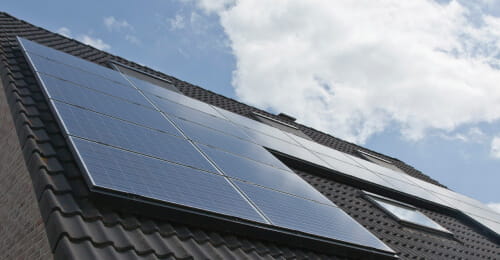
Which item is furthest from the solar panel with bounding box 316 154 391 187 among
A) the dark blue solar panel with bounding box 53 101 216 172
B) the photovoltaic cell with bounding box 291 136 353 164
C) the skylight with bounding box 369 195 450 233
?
the dark blue solar panel with bounding box 53 101 216 172

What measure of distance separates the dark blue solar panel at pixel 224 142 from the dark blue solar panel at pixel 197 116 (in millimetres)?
273

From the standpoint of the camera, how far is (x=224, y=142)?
6172 millimetres

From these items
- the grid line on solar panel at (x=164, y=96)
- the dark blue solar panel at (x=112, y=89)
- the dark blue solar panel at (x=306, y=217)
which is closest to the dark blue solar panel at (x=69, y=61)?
the grid line on solar panel at (x=164, y=96)

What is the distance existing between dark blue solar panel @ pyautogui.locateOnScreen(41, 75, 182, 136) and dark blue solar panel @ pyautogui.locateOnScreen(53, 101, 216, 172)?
0.21 meters

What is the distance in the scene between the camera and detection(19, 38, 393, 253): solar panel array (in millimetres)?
3801

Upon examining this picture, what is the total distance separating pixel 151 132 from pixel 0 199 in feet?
5.20

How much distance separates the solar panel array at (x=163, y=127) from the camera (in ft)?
14.6

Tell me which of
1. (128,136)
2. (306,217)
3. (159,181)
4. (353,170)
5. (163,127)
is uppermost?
(353,170)

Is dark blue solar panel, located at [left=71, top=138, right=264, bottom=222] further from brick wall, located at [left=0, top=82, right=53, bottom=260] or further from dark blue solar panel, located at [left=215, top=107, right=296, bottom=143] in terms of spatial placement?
dark blue solar panel, located at [left=215, top=107, right=296, bottom=143]

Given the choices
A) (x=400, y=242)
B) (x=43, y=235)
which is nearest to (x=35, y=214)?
(x=43, y=235)

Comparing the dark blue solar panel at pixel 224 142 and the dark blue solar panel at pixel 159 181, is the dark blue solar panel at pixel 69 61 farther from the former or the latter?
the dark blue solar panel at pixel 159 181

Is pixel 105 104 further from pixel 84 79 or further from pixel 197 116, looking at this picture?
pixel 197 116

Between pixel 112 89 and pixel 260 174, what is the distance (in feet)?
7.77

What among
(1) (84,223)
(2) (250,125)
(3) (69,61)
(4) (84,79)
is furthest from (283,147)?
(1) (84,223)
